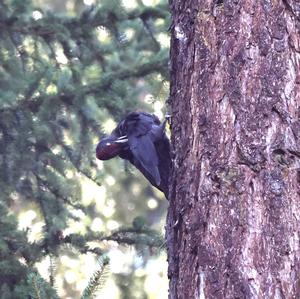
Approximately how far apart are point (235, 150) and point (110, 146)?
2028 millimetres

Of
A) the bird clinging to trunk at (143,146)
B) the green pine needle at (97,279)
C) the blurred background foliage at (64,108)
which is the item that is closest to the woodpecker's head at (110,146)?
the bird clinging to trunk at (143,146)

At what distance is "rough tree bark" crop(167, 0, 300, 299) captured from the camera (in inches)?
110

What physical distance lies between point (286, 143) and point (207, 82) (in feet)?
1.36

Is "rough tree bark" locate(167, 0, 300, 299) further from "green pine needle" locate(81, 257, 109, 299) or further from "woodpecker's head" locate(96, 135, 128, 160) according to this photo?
"woodpecker's head" locate(96, 135, 128, 160)

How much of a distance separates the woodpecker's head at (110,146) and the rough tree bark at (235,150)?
63.0 inches

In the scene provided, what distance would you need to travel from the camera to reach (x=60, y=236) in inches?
189

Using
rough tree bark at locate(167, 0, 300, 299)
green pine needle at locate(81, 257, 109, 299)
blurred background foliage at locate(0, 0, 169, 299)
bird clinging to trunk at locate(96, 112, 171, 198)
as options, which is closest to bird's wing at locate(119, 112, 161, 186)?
bird clinging to trunk at locate(96, 112, 171, 198)

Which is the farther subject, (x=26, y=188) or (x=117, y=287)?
(x=117, y=287)

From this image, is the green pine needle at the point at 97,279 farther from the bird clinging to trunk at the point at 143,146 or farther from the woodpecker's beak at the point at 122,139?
the woodpecker's beak at the point at 122,139

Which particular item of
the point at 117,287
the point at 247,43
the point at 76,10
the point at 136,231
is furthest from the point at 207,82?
the point at 76,10

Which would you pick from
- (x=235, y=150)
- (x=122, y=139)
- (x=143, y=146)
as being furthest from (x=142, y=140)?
(x=235, y=150)

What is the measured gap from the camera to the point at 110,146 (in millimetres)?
4961

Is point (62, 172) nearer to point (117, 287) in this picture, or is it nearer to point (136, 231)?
point (136, 231)

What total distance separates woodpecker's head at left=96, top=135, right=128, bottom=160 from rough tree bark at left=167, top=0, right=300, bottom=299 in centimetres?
160
